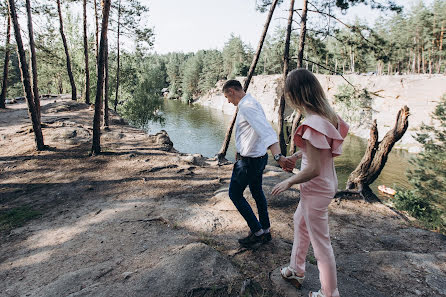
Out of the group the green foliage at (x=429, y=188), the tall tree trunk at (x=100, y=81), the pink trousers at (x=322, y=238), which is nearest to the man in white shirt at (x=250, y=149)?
the pink trousers at (x=322, y=238)

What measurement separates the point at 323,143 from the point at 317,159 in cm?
13

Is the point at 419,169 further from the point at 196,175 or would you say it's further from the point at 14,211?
the point at 14,211

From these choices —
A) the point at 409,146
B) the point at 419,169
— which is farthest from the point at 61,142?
the point at 409,146

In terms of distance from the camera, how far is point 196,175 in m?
7.60

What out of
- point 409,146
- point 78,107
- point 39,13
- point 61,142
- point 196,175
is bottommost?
point 409,146

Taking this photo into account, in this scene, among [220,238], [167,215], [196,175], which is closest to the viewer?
[220,238]

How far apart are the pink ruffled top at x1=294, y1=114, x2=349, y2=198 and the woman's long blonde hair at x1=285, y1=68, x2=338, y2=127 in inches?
2.7

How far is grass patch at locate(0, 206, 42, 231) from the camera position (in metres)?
4.89

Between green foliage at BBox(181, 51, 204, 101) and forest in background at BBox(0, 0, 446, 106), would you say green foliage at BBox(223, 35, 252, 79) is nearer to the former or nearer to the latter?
forest in background at BBox(0, 0, 446, 106)

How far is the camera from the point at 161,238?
13.1ft

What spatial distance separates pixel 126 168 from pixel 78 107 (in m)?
12.5

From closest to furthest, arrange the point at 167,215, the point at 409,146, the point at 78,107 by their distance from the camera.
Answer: the point at 167,215 → the point at 78,107 → the point at 409,146

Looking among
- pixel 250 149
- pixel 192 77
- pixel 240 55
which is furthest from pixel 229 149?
pixel 192 77

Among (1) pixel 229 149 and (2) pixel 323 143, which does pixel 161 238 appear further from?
(1) pixel 229 149
